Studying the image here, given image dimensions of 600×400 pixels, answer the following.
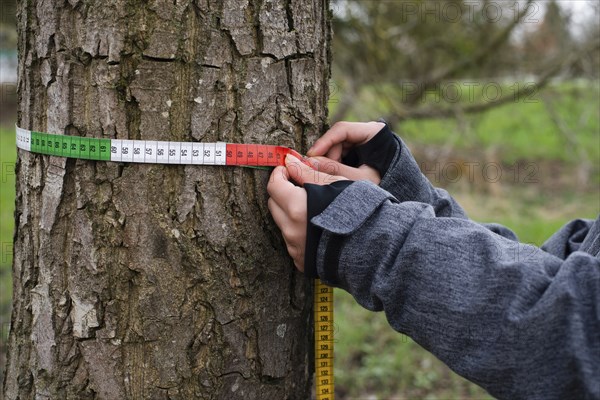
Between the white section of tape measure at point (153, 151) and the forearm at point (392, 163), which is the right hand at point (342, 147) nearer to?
the forearm at point (392, 163)

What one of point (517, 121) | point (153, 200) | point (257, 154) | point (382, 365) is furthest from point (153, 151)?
point (517, 121)

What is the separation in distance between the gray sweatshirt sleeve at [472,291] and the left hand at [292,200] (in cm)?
7

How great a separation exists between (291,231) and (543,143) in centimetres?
958

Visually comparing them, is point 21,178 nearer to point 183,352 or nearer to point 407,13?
point 183,352

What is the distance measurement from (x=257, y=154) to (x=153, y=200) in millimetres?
255

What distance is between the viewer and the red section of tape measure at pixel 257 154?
4.62 ft

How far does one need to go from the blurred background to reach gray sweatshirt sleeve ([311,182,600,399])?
7.40 ft

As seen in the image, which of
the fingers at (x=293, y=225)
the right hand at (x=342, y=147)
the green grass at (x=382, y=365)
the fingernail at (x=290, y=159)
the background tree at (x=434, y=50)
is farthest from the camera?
the background tree at (x=434, y=50)

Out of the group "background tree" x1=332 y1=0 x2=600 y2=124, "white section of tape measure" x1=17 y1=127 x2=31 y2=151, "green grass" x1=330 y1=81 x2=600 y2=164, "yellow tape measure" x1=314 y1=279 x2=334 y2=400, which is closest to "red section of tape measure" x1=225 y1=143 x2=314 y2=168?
"yellow tape measure" x1=314 y1=279 x2=334 y2=400

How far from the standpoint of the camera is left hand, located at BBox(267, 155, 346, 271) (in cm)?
134

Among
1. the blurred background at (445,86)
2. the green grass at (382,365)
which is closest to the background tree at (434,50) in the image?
the blurred background at (445,86)

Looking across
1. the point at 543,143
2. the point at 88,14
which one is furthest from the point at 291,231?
the point at 543,143

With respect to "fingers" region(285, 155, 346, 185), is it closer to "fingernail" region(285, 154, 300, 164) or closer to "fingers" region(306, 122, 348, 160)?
"fingernail" region(285, 154, 300, 164)

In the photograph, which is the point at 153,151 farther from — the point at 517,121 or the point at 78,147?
the point at 517,121
